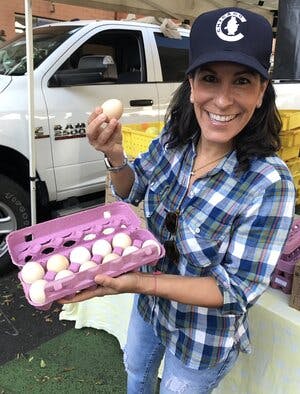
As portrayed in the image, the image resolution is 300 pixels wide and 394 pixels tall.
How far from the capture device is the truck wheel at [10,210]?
334 centimetres

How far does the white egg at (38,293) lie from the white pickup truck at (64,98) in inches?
92.0

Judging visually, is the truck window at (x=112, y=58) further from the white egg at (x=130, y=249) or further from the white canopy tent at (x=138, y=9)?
the white egg at (x=130, y=249)

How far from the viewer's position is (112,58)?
404cm

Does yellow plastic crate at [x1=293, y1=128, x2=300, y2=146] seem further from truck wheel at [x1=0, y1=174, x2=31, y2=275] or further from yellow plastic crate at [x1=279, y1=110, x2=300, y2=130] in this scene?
truck wheel at [x1=0, y1=174, x2=31, y2=275]

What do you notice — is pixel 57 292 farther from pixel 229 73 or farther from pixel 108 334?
pixel 108 334

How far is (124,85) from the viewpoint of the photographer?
13.4ft

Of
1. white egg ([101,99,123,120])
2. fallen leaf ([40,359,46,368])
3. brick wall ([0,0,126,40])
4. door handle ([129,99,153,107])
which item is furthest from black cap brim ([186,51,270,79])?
brick wall ([0,0,126,40])

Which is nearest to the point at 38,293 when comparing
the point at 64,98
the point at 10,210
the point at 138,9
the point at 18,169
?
the point at 10,210

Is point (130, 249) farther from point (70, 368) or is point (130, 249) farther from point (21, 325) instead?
point (21, 325)

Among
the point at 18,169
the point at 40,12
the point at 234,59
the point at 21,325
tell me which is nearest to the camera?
the point at 234,59

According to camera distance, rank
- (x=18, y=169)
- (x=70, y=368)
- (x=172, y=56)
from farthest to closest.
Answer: (x=172, y=56)
(x=18, y=169)
(x=70, y=368)

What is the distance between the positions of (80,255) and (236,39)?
0.82m

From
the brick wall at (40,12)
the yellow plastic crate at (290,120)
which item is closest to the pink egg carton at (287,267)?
the yellow plastic crate at (290,120)

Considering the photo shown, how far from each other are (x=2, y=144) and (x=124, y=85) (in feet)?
4.73
